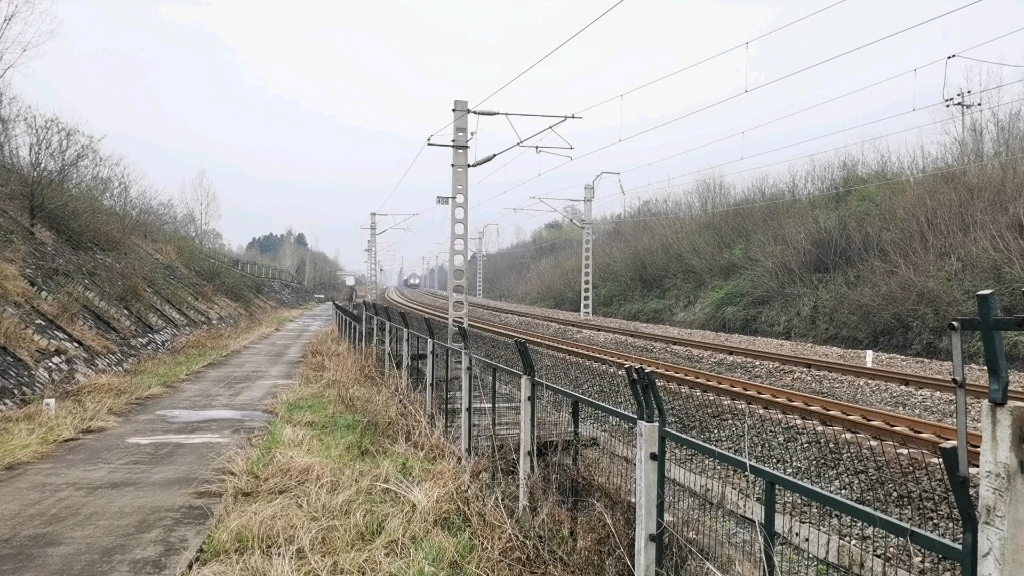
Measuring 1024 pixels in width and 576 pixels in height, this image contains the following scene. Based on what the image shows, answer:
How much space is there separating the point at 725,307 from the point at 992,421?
3265cm

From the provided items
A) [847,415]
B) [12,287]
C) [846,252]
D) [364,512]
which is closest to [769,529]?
[364,512]

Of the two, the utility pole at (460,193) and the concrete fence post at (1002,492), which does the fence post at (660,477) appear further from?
the utility pole at (460,193)

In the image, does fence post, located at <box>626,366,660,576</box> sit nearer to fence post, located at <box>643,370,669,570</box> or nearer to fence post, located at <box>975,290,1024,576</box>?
fence post, located at <box>643,370,669,570</box>

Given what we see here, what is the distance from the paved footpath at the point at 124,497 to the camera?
5562 mm

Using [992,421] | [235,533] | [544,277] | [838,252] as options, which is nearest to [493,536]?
[235,533]

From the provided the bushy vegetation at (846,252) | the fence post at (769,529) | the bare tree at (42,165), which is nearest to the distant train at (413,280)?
the bushy vegetation at (846,252)

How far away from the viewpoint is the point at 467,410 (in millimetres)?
7715

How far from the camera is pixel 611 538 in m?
4.50

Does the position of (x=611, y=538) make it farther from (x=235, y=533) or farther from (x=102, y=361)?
(x=102, y=361)

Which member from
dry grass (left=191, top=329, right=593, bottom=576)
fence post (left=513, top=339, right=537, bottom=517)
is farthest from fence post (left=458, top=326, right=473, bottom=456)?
fence post (left=513, top=339, right=537, bottom=517)

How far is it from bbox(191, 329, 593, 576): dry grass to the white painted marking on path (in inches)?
35.8

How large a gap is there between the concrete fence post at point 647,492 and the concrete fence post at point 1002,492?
1.82 m

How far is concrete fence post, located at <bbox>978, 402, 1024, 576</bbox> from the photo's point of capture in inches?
81.8

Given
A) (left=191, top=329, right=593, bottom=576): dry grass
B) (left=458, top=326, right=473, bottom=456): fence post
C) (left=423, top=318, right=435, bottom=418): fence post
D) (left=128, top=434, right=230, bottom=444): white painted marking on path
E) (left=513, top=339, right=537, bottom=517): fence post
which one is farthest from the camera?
(left=128, top=434, right=230, bottom=444): white painted marking on path
